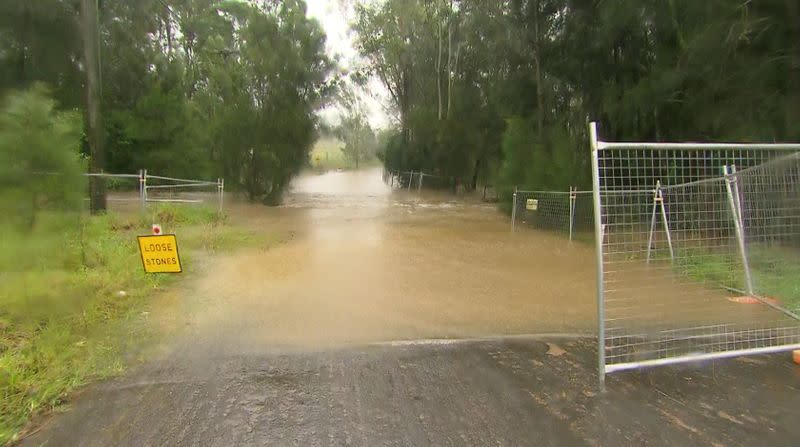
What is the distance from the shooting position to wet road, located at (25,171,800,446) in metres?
3.24

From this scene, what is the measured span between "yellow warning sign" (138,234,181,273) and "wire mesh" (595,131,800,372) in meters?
4.93

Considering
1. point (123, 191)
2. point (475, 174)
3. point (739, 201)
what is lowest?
point (739, 201)

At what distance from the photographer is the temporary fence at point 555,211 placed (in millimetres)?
11609

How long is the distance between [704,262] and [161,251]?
6.77 meters

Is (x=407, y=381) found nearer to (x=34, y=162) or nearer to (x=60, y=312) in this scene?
(x=60, y=312)

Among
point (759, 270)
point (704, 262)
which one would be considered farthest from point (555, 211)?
point (759, 270)

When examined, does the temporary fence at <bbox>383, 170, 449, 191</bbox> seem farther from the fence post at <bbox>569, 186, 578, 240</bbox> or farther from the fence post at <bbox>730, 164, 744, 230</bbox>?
the fence post at <bbox>730, 164, 744, 230</bbox>

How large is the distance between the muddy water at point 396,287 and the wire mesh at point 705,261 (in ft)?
2.46

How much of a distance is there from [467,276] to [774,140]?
6.14 metres

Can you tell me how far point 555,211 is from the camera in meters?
12.6

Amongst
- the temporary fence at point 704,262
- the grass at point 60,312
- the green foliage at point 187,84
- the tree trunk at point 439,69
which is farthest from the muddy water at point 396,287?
the tree trunk at point 439,69

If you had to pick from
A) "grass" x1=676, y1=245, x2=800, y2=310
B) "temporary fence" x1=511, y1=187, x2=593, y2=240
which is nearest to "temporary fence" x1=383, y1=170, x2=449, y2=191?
"temporary fence" x1=511, y1=187, x2=593, y2=240

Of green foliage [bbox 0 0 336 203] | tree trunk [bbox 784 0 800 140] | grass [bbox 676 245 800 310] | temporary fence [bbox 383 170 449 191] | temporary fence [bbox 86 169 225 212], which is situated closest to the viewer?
grass [bbox 676 245 800 310]

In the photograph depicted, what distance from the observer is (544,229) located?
43.1 feet
